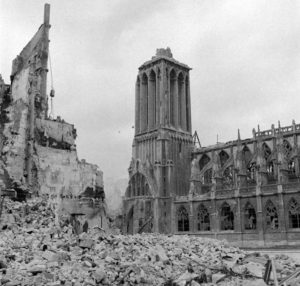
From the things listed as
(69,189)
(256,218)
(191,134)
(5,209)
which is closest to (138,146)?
(191,134)

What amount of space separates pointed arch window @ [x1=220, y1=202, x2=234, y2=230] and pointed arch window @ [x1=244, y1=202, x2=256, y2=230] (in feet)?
5.71

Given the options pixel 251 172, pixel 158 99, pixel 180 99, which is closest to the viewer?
pixel 251 172

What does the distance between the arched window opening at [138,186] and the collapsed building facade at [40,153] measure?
30733 mm

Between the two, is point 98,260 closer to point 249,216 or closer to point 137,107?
point 249,216

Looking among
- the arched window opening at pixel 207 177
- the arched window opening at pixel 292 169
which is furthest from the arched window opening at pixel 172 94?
the arched window opening at pixel 292 169

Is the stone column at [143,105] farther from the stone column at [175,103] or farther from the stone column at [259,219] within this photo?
the stone column at [259,219]

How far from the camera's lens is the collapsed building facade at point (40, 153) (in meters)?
16.8

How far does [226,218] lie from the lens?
43656 millimetres

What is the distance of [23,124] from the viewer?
57.4ft

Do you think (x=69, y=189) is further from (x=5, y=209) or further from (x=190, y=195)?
(x=190, y=195)

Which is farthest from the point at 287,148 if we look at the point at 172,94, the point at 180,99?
the point at 172,94

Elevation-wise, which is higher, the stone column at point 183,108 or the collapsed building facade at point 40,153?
the stone column at point 183,108

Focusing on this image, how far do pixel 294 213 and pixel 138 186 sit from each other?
65.6 feet

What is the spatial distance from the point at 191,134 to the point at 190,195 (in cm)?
1132
